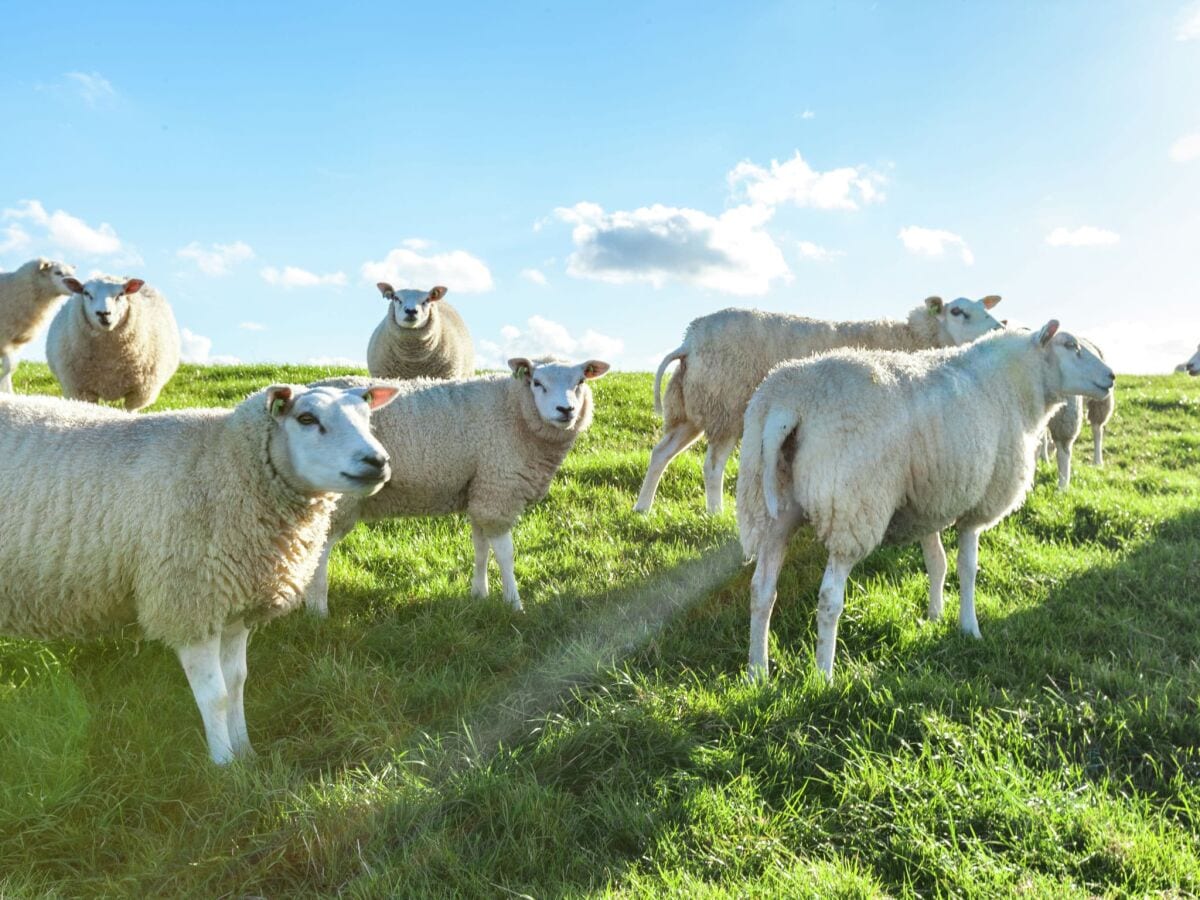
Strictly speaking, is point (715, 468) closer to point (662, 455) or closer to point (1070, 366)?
point (662, 455)

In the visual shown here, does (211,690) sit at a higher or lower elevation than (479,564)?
lower

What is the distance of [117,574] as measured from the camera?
158 inches

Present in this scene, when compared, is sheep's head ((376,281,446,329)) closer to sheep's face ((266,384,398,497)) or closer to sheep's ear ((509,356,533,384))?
sheep's ear ((509,356,533,384))

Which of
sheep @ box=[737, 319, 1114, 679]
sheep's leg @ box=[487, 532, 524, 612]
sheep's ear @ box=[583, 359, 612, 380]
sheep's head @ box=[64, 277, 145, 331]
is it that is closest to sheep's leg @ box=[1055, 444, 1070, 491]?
sheep @ box=[737, 319, 1114, 679]

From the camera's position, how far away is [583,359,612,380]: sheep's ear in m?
6.18

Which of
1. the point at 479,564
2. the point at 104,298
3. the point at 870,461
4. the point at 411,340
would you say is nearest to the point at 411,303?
the point at 411,340

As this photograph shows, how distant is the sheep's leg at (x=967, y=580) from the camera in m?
5.13

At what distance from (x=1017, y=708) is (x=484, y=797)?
2.65 m

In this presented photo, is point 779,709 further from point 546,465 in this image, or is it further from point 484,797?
point 546,465

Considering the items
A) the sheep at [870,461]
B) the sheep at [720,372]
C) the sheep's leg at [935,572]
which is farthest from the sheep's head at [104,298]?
the sheep's leg at [935,572]

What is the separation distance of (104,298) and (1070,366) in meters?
9.51

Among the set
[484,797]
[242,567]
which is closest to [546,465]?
[242,567]

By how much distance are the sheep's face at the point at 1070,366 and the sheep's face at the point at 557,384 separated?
3.06 m

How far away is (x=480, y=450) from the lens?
5.97 metres
